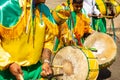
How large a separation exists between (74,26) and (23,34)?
3625 mm

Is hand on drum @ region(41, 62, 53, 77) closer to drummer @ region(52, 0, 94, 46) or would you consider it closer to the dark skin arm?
the dark skin arm

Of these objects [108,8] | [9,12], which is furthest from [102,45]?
[9,12]

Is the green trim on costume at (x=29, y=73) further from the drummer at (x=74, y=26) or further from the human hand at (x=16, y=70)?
the drummer at (x=74, y=26)

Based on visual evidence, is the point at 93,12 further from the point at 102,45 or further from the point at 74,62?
the point at 74,62

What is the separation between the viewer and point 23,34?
10.7 feet

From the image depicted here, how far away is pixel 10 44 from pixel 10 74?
0.25 meters

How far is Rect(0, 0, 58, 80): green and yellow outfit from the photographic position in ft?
10.4

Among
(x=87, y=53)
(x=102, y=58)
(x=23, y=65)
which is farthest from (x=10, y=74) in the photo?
(x=102, y=58)

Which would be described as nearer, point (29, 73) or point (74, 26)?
point (29, 73)

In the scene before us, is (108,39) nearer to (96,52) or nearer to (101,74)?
(96,52)

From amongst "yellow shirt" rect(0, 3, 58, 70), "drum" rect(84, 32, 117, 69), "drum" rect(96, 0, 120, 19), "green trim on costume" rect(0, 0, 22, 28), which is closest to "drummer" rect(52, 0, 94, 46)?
"drum" rect(84, 32, 117, 69)

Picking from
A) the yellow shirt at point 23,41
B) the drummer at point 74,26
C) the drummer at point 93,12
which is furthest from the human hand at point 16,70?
the drummer at point 93,12

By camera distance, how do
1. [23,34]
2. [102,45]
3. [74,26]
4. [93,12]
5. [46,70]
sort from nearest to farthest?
[23,34], [46,70], [74,26], [102,45], [93,12]

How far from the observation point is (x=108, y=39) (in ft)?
23.3
